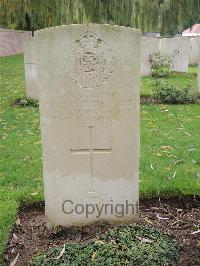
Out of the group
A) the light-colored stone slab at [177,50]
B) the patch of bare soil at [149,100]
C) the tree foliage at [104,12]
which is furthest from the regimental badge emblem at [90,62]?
the light-colored stone slab at [177,50]

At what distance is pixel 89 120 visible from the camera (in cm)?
340

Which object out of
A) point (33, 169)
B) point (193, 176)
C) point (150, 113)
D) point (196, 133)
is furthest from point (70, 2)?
point (193, 176)

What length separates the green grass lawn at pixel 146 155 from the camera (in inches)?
170

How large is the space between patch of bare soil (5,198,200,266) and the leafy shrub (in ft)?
0.49

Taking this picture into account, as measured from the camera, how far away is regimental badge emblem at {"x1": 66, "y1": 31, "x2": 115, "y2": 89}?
10.7 ft

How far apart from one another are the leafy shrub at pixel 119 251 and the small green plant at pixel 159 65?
11518mm

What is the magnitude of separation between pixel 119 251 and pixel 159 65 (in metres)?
12.1

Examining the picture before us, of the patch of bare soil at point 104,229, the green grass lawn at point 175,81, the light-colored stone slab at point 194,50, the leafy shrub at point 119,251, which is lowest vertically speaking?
the patch of bare soil at point 104,229

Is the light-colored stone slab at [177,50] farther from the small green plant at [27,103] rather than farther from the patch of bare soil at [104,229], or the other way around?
the patch of bare soil at [104,229]

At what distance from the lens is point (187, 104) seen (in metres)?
9.59

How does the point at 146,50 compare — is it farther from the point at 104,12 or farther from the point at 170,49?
the point at 104,12

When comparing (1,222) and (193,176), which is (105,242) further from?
(193,176)

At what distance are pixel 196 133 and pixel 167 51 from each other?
925 cm

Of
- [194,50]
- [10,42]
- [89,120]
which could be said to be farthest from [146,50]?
[10,42]
